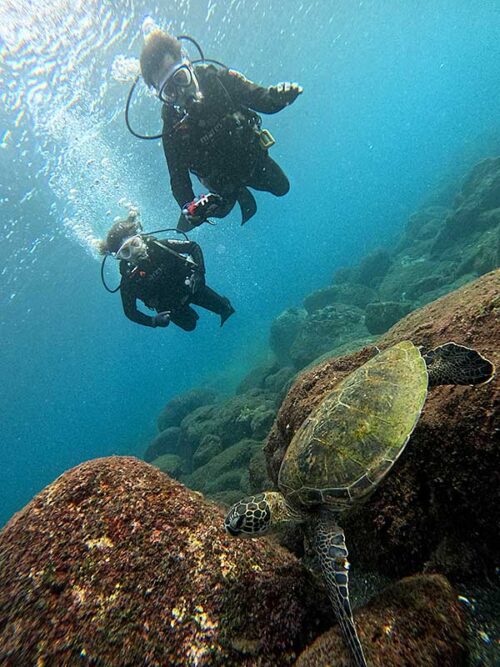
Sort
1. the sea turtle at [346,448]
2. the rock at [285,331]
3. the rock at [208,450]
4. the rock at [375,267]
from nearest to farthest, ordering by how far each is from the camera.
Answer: the sea turtle at [346,448], the rock at [208,450], the rock at [285,331], the rock at [375,267]

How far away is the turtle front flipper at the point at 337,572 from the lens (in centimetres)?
138

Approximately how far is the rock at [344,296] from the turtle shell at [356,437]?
14.2 meters

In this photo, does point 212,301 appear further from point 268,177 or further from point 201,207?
point 268,177

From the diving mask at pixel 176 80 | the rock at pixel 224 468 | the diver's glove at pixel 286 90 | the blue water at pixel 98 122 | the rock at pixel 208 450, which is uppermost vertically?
the blue water at pixel 98 122

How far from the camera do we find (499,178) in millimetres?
13469

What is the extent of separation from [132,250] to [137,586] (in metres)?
6.03

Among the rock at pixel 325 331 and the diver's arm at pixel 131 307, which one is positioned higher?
the diver's arm at pixel 131 307

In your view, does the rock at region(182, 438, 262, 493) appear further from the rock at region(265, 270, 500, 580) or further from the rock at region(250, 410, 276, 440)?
the rock at region(265, 270, 500, 580)

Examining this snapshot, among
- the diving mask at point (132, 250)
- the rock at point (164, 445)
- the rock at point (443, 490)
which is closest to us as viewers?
the rock at point (443, 490)

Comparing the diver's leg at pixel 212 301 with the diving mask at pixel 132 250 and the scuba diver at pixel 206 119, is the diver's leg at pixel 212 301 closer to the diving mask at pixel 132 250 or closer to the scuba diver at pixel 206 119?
the diving mask at pixel 132 250

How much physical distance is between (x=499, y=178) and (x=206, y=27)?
19.4 metres

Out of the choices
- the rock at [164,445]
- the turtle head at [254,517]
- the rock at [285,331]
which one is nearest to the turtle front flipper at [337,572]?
the turtle head at [254,517]

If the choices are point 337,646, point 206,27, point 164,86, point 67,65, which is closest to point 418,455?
point 337,646

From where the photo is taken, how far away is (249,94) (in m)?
5.64
